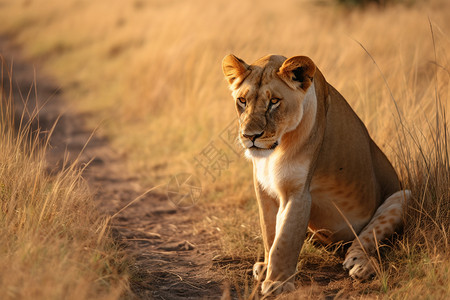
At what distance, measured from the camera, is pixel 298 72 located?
326 centimetres

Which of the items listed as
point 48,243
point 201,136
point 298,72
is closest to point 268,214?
point 298,72

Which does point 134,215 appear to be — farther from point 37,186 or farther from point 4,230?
point 4,230

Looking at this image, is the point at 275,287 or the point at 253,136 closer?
the point at 253,136

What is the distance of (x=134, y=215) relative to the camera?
17.0 ft

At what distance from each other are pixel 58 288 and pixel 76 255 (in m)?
0.39

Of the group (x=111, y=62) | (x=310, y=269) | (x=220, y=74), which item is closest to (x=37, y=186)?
(x=310, y=269)

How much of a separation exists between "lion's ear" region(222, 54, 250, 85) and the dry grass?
1.11 meters

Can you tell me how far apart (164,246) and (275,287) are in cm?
135

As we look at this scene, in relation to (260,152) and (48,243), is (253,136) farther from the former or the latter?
Result: (48,243)

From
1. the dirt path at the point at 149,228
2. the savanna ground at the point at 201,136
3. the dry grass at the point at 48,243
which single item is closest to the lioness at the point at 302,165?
the savanna ground at the point at 201,136

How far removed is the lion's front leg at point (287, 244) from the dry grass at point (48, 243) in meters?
0.82

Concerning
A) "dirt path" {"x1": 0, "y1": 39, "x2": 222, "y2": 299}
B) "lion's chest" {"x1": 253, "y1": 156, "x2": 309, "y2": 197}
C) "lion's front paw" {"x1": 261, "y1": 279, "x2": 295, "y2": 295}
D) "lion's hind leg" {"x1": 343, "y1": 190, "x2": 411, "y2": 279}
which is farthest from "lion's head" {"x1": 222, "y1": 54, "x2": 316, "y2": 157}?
"dirt path" {"x1": 0, "y1": 39, "x2": 222, "y2": 299}

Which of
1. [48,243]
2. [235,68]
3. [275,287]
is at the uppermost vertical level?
[235,68]

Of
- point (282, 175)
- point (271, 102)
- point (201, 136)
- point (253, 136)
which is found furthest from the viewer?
point (201, 136)
